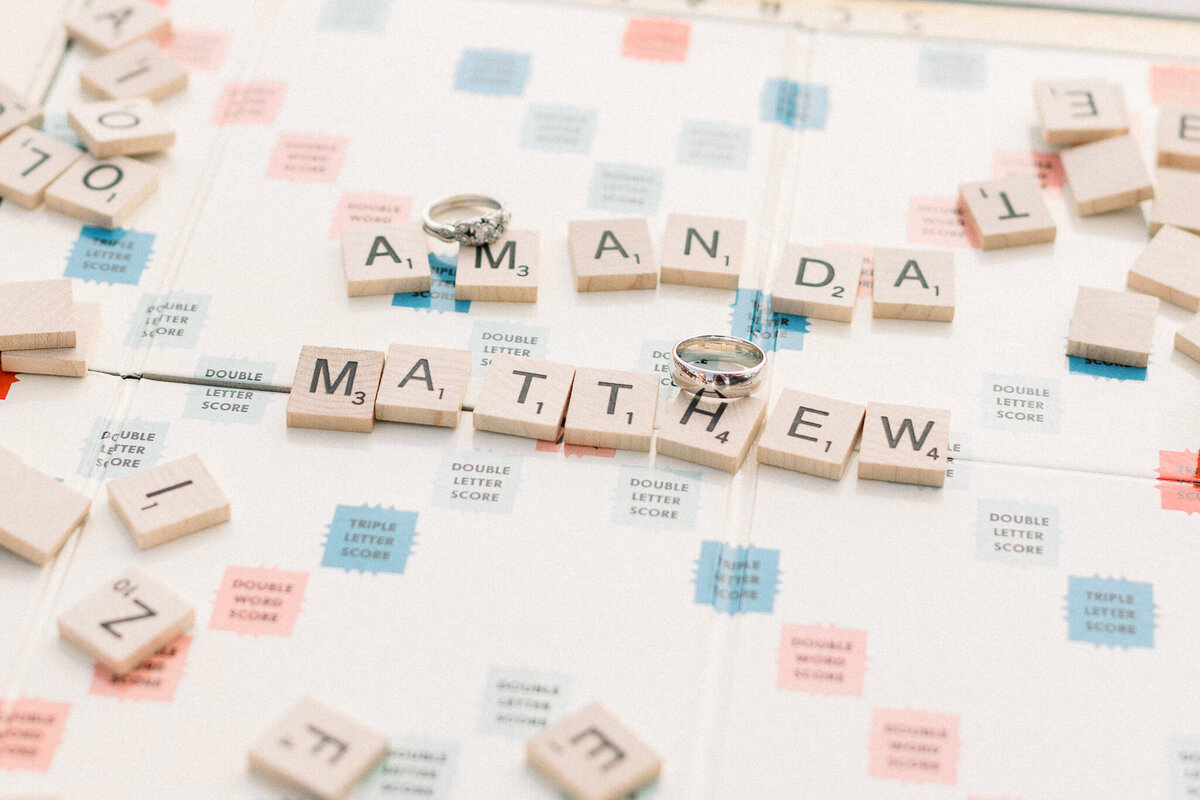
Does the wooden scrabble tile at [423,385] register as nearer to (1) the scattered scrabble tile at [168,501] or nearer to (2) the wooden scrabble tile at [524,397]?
(2) the wooden scrabble tile at [524,397]

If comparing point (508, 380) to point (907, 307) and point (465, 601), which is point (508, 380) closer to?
point (465, 601)

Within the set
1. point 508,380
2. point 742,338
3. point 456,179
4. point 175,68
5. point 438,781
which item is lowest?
point 438,781

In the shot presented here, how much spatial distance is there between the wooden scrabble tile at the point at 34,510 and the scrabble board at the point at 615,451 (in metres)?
0.03

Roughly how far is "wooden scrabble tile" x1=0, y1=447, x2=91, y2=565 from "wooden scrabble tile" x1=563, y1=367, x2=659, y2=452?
2.07ft

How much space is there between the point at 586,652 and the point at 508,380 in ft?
1.33

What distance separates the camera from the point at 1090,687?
4.27 feet

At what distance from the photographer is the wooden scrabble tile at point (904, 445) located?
145cm

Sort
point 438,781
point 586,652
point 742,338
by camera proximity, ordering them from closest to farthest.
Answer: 1. point 438,781
2. point 586,652
3. point 742,338

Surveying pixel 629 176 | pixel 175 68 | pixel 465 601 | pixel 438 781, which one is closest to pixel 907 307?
pixel 629 176

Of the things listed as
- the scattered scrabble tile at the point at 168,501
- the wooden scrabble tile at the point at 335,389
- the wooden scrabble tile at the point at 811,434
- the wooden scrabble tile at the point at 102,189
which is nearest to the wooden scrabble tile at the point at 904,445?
the wooden scrabble tile at the point at 811,434

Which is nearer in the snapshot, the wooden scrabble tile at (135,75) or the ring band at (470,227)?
the ring band at (470,227)

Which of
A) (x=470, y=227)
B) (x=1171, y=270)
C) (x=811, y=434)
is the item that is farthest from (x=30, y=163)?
(x=1171, y=270)

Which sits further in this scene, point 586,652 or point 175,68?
point 175,68

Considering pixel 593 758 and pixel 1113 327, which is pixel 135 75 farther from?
pixel 1113 327
